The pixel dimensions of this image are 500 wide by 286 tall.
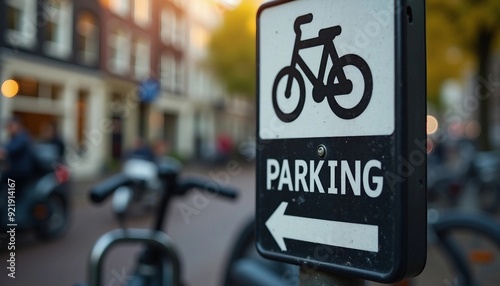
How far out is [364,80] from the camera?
0.72 meters

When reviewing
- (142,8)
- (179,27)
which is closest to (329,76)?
(142,8)

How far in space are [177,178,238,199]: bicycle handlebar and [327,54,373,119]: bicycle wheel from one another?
101 centimetres

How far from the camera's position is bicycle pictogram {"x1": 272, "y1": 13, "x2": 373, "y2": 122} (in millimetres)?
728

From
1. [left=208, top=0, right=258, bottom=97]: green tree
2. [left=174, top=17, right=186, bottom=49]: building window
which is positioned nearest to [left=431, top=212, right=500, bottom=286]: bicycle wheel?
[left=174, top=17, right=186, bottom=49]: building window

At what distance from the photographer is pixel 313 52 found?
31.1 inches

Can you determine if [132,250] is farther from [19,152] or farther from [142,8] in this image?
[142,8]

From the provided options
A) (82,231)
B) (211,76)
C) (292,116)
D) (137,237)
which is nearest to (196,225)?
(82,231)

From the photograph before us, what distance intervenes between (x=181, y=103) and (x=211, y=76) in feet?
18.2

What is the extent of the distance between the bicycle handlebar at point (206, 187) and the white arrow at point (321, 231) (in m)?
0.87

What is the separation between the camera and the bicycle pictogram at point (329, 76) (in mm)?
728

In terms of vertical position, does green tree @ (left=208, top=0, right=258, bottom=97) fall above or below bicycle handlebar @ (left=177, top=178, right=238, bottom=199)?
above

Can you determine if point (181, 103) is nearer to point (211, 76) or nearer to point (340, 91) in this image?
point (211, 76)

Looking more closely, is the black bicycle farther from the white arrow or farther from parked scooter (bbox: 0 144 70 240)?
parked scooter (bbox: 0 144 70 240)

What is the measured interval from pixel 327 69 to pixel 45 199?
17.3ft
